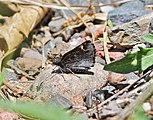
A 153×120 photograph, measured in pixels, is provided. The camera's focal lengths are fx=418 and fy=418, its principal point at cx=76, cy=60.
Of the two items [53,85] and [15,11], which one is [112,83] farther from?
[15,11]

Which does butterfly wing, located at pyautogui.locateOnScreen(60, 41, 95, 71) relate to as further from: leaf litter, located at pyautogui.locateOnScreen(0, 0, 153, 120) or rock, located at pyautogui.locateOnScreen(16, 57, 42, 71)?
rock, located at pyautogui.locateOnScreen(16, 57, 42, 71)

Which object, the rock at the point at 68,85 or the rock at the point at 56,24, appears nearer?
the rock at the point at 68,85

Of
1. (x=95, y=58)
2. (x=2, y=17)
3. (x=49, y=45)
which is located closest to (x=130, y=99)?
(x=95, y=58)

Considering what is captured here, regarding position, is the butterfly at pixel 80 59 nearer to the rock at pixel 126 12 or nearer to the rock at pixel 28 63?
the rock at pixel 28 63

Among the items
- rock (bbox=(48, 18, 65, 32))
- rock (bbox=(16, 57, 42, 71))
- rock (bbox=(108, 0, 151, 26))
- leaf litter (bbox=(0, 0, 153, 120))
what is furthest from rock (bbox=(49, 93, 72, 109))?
rock (bbox=(48, 18, 65, 32))

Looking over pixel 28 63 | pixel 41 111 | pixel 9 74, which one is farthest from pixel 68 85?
pixel 41 111

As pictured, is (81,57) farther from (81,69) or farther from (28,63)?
(28,63)

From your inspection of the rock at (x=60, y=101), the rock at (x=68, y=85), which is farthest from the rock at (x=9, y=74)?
the rock at (x=60, y=101)
